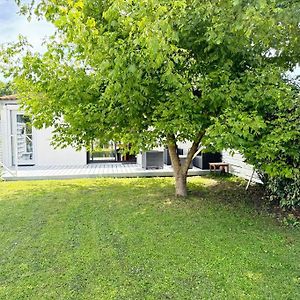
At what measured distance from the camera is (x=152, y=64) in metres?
4.75

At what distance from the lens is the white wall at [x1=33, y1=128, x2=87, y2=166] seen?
1389 cm

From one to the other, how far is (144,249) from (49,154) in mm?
10229

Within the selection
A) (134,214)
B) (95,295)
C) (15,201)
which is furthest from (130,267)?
(15,201)

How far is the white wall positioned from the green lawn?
6.06 metres

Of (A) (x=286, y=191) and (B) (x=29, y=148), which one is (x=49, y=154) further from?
(A) (x=286, y=191)

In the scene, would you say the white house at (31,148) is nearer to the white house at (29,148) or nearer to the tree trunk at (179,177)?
the white house at (29,148)

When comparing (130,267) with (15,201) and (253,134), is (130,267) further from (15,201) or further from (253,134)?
(15,201)

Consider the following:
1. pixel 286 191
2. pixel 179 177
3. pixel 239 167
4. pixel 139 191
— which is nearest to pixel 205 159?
pixel 239 167

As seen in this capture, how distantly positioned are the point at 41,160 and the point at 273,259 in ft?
37.5

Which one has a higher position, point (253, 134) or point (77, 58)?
point (77, 58)

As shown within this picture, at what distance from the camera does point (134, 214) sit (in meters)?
6.51

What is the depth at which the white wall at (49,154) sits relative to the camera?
45.6 ft

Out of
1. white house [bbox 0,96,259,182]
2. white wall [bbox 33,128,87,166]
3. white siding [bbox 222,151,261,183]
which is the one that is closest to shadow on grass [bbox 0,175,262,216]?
white siding [bbox 222,151,261,183]

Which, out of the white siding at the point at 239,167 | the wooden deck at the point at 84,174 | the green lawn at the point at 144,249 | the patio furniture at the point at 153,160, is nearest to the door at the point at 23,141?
the wooden deck at the point at 84,174
